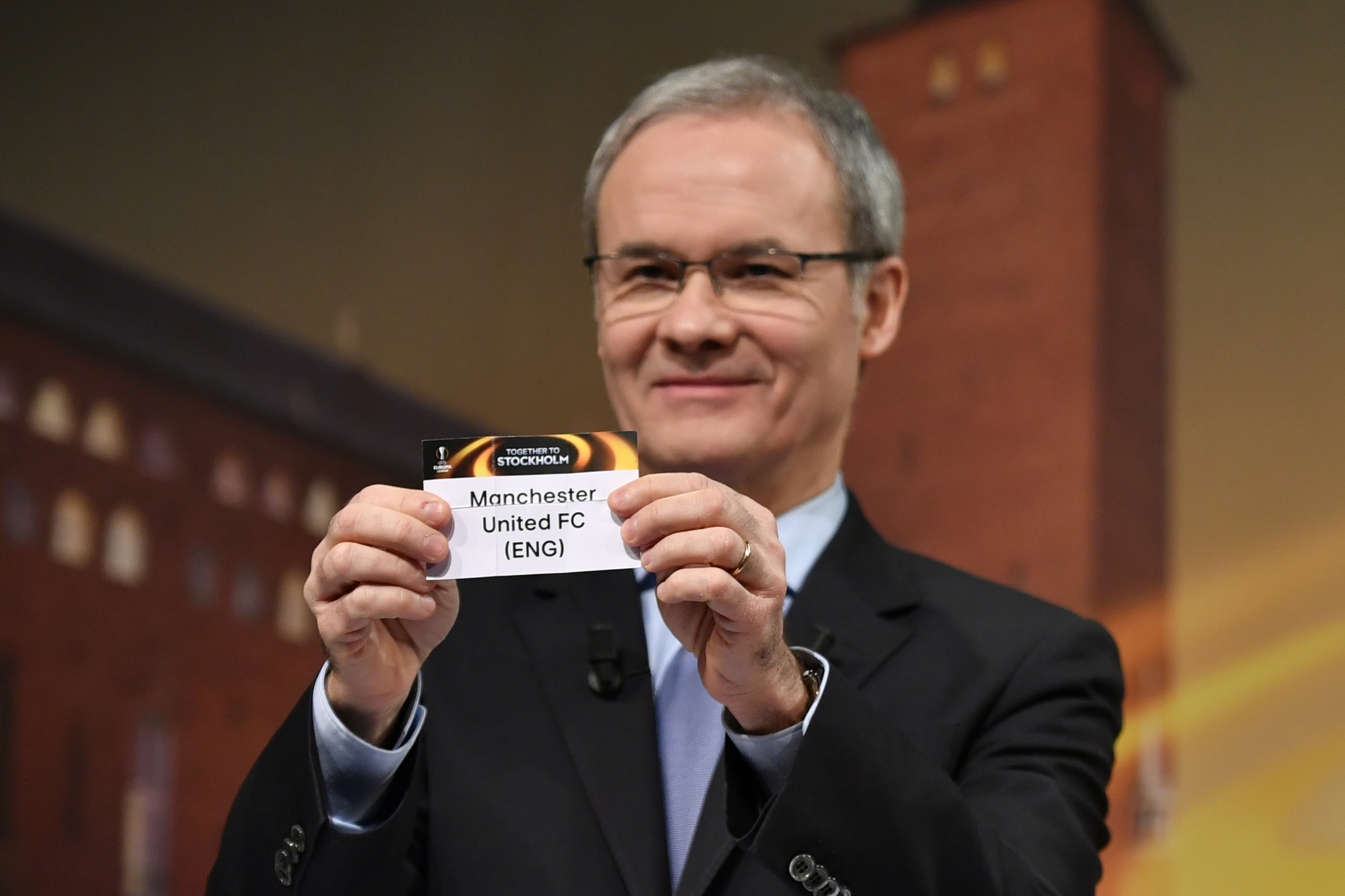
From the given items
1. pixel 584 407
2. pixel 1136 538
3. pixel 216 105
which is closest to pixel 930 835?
pixel 1136 538

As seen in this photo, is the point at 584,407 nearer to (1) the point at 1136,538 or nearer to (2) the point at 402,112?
(2) the point at 402,112

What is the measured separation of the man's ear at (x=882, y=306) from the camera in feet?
6.77

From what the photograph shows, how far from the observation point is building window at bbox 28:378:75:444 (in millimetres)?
4684

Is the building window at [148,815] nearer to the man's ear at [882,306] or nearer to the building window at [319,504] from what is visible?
the building window at [319,504]

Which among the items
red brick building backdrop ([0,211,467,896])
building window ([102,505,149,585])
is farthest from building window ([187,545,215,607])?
building window ([102,505,149,585])

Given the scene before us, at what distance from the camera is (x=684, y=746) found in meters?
1.65

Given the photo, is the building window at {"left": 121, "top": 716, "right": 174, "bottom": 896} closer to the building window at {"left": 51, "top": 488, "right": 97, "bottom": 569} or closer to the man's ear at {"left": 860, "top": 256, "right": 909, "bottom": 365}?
the building window at {"left": 51, "top": 488, "right": 97, "bottom": 569}

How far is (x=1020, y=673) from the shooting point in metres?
1.72

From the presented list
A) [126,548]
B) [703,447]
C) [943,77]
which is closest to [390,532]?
[703,447]

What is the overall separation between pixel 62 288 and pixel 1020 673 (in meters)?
3.75

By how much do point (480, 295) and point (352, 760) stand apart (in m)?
3.65

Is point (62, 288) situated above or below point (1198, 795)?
above

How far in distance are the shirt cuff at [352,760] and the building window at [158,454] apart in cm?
478

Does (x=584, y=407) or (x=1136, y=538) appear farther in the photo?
(x=584, y=407)
